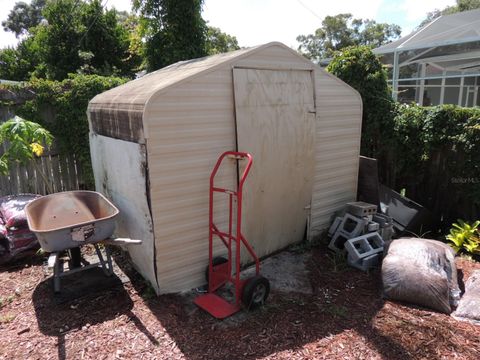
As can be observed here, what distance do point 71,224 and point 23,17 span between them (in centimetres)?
5623

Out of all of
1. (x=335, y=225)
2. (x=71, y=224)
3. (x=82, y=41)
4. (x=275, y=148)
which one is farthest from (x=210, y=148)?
(x=82, y=41)

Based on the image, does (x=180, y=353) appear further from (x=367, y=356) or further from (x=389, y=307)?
(x=389, y=307)

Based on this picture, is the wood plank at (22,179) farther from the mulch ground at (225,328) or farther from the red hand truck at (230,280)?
the red hand truck at (230,280)

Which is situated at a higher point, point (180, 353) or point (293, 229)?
point (293, 229)

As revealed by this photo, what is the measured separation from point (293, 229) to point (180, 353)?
8.16ft

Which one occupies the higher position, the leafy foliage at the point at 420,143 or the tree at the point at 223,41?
the tree at the point at 223,41

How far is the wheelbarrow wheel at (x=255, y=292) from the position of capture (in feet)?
11.6

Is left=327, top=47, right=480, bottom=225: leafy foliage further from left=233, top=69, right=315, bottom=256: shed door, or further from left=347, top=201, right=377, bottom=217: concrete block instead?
left=233, top=69, right=315, bottom=256: shed door

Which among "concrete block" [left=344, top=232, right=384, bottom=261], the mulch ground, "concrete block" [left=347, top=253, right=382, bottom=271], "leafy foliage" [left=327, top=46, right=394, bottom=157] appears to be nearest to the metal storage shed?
the mulch ground

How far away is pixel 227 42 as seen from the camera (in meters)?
35.1

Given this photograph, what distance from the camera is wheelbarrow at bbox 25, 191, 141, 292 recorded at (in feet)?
11.3

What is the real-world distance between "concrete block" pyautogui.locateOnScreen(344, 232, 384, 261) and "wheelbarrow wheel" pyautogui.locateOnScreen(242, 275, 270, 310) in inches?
57.3

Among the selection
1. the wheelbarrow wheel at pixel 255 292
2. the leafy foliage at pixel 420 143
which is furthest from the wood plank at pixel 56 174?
the leafy foliage at pixel 420 143

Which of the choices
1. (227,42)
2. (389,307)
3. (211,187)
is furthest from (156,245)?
(227,42)
